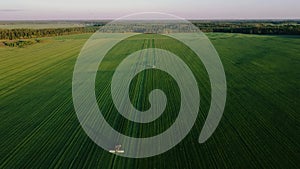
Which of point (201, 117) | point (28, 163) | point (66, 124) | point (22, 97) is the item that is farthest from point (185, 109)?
point (22, 97)

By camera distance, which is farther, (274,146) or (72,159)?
(274,146)

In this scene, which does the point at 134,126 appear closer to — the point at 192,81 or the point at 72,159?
the point at 72,159

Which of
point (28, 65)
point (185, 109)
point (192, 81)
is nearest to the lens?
point (185, 109)

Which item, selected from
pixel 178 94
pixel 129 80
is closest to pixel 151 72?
pixel 129 80

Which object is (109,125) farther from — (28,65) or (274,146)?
(28,65)

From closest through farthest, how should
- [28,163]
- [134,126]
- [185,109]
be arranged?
[28,163], [134,126], [185,109]

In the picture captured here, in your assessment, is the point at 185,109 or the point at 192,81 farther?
the point at 192,81

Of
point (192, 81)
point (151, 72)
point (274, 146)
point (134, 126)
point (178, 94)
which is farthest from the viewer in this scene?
point (151, 72)

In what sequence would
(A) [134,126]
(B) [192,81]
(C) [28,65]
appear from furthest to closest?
1. (C) [28,65]
2. (B) [192,81]
3. (A) [134,126]
